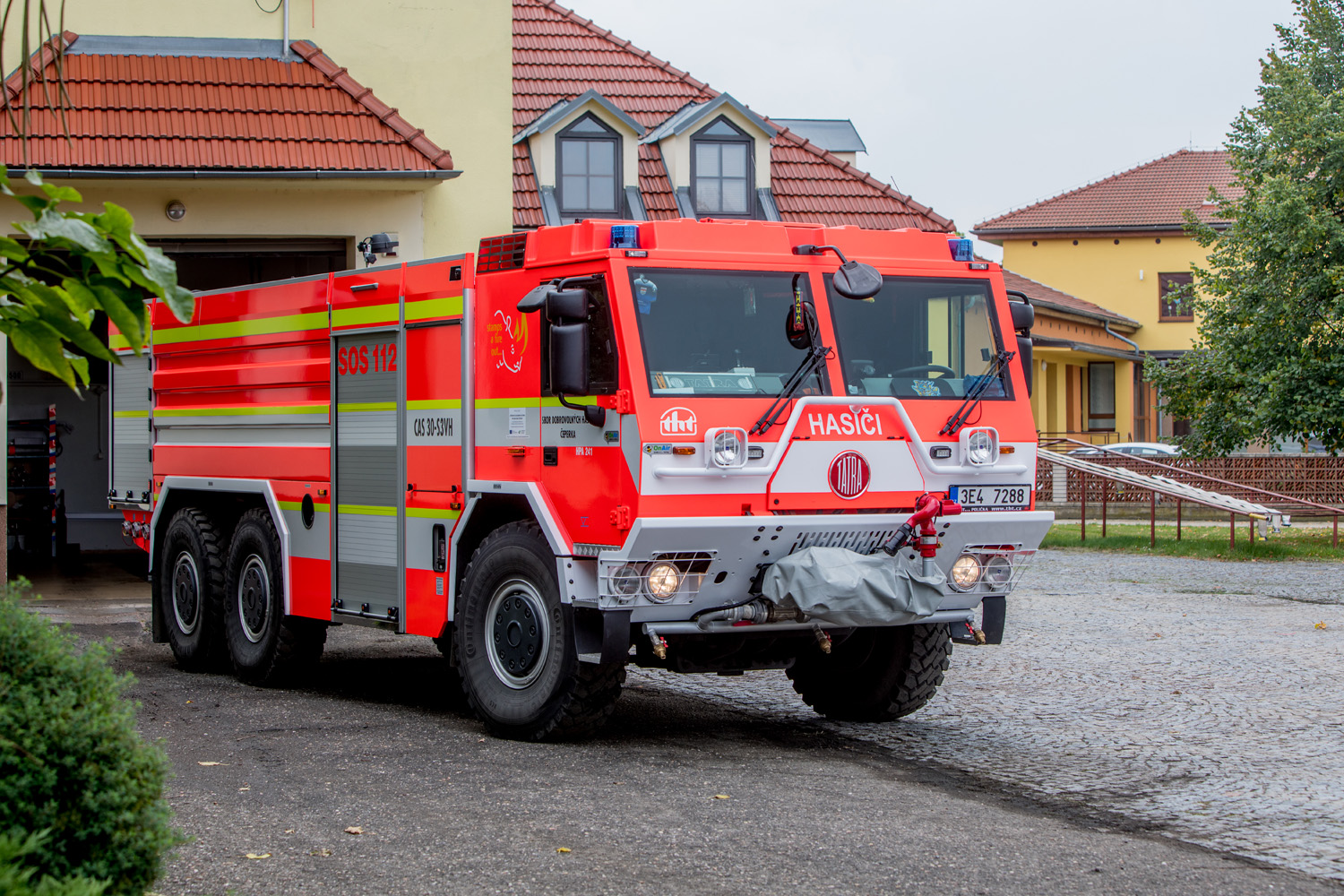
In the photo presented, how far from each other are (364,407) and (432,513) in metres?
0.97

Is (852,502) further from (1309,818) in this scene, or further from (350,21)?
(350,21)

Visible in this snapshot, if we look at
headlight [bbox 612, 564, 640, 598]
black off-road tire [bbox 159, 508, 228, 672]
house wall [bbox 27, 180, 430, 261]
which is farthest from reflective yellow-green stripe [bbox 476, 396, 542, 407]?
house wall [bbox 27, 180, 430, 261]

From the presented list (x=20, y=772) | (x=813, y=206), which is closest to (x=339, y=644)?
(x=20, y=772)

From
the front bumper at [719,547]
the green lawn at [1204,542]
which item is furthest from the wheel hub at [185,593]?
the green lawn at [1204,542]

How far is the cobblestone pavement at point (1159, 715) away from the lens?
709cm

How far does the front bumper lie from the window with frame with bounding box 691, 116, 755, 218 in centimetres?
1487

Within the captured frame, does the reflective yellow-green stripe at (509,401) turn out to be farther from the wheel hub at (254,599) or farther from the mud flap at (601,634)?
the wheel hub at (254,599)

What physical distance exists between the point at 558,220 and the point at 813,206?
11.7 ft

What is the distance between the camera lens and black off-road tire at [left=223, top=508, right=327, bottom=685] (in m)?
10.6

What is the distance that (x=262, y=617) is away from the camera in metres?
10.9

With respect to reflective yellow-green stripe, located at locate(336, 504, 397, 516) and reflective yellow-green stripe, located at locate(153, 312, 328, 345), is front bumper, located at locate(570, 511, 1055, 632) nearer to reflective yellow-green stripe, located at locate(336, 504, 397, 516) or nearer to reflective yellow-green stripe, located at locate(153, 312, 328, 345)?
reflective yellow-green stripe, located at locate(336, 504, 397, 516)

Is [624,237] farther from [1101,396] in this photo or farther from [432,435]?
[1101,396]

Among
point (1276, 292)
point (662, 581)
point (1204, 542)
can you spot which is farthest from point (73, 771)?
point (1276, 292)

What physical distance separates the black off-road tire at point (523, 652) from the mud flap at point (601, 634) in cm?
7
